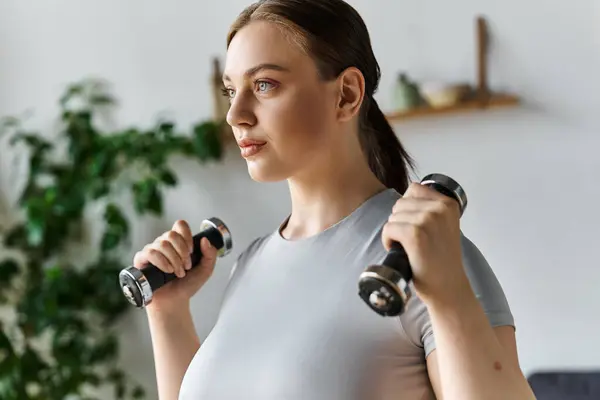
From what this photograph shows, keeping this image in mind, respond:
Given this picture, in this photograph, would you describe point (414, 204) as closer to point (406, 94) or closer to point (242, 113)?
point (242, 113)

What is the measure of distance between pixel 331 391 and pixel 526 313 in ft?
4.71

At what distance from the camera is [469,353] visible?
71cm

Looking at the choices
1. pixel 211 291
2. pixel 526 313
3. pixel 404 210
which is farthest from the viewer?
pixel 211 291

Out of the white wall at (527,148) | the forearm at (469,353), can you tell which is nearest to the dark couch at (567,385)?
the white wall at (527,148)

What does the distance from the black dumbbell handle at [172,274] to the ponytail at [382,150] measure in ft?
0.79

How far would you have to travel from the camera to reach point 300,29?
913mm

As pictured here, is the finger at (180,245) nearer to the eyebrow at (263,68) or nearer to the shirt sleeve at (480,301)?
the eyebrow at (263,68)

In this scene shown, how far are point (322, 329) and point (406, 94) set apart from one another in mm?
1420

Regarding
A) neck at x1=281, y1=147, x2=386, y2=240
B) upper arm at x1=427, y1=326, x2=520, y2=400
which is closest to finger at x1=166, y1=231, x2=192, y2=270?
neck at x1=281, y1=147, x2=386, y2=240

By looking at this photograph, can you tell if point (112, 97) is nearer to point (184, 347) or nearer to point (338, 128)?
point (184, 347)

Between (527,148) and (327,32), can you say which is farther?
(527,148)

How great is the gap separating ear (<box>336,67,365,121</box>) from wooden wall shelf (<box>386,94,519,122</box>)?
3.96 ft

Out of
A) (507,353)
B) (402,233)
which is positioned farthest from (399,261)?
(507,353)

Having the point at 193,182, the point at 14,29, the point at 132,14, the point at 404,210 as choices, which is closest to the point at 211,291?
the point at 193,182
